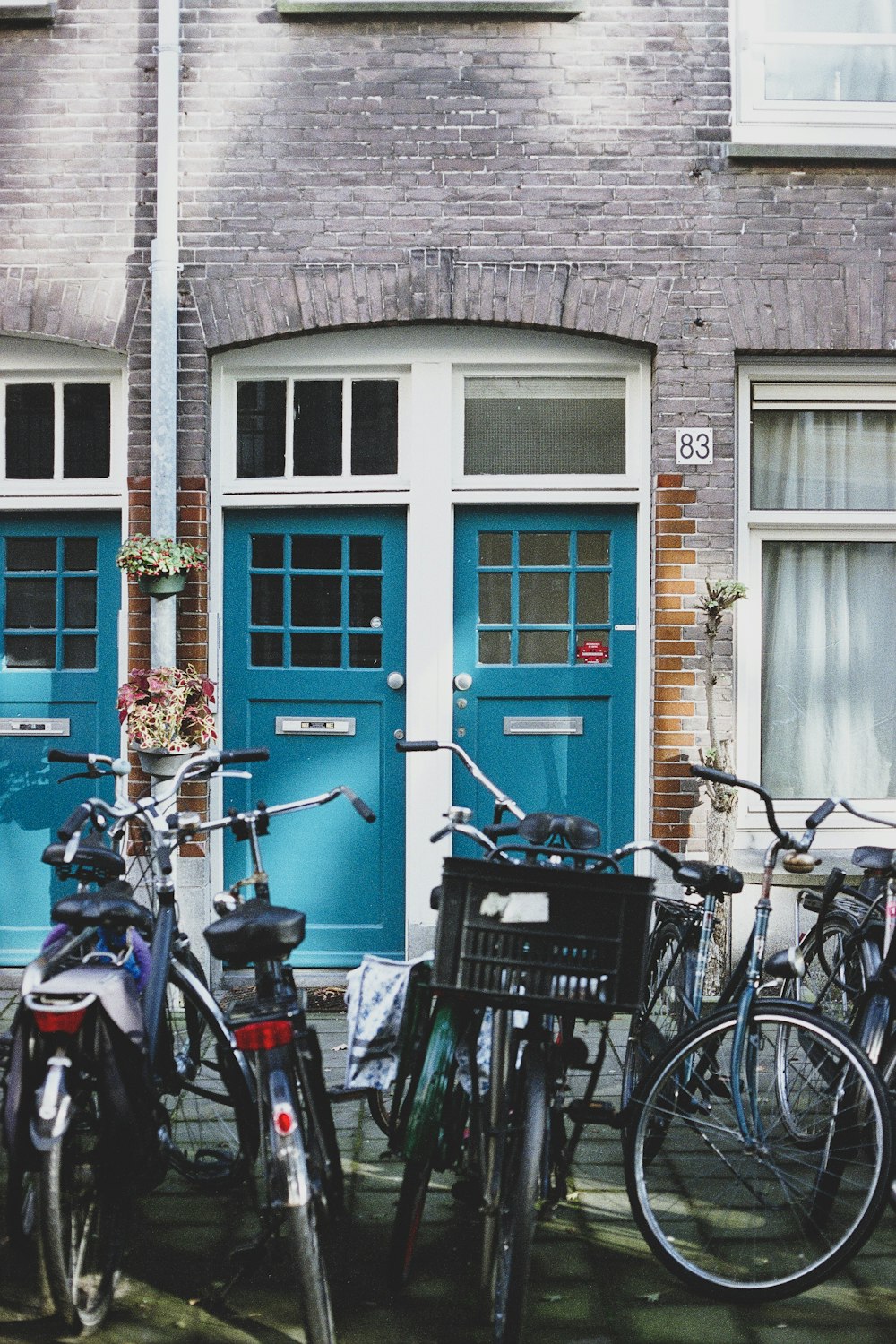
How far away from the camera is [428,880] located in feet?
21.4

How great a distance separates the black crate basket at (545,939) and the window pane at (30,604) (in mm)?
4152

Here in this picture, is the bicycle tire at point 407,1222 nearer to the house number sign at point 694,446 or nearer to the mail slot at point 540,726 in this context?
the mail slot at point 540,726

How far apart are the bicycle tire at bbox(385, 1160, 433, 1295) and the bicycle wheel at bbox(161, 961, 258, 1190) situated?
535 mm

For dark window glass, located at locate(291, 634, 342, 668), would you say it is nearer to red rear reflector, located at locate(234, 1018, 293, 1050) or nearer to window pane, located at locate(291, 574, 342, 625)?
window pane, located at locate(291, 574, 342, 625)

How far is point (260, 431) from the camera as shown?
261 inches

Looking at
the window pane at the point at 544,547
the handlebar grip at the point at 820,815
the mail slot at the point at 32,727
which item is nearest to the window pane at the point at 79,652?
the mail slot at the point at 32,727

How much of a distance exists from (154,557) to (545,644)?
1936 mm

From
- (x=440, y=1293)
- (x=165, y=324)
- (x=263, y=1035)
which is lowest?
(x=440, y=1293)

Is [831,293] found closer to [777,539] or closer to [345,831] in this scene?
[777,539]

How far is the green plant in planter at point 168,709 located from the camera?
6.00 metres

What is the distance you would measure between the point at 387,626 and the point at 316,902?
56.1 inches

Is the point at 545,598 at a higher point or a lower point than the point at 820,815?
higher

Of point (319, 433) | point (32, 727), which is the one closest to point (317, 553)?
point (319, 433)

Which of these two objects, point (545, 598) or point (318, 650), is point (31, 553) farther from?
point (545, 598)
